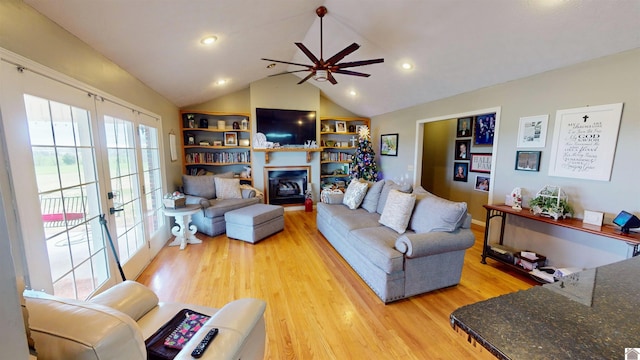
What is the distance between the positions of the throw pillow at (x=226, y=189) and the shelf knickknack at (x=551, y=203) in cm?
440

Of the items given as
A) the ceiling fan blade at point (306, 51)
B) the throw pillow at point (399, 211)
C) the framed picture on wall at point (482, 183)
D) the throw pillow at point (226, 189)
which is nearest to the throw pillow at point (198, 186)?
the throw pillow at point (226, 189)

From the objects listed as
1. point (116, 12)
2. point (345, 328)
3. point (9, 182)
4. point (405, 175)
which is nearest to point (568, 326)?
point (345, 328)

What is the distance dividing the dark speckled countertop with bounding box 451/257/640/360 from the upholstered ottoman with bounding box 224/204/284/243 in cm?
328

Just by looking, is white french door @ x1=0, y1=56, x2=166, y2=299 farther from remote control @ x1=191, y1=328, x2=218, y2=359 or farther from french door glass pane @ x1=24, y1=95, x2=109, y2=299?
remote control @ x1=191, y1=328, x2=218, y2=359

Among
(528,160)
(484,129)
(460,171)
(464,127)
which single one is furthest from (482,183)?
(528,160)

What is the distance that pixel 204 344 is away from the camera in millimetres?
1020

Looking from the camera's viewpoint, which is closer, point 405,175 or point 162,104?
point 162,104

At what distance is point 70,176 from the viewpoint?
1.83m

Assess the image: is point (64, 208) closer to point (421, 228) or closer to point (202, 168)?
point (421, 228)

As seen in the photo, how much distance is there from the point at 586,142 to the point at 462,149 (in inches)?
101

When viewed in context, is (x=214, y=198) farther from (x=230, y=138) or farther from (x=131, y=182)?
(x=131, y=182)

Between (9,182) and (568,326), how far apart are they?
2542 mm

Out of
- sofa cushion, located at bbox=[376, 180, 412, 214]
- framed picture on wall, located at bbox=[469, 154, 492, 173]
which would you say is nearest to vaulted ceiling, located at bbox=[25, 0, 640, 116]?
framed picture on wall, located at bbox=[469, 154, 492, 173]

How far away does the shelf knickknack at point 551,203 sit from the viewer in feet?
8.57
